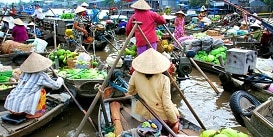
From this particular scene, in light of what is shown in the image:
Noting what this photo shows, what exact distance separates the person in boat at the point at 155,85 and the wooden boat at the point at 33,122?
1.86m

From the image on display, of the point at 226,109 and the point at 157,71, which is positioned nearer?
the point at 157,71

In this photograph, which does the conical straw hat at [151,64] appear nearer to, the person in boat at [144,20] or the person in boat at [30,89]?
the person in boat at [30,89]

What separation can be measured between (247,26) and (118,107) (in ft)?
39.7

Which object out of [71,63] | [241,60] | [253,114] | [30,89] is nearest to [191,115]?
[241,60]

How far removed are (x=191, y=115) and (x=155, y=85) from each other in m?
2.74

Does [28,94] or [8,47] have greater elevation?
[8,47]

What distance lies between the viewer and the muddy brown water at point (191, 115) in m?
5.52

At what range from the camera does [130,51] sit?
683 cm

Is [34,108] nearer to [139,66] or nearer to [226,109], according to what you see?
[139,66]

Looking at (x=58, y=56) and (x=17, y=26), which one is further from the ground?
(x=17, y=26)

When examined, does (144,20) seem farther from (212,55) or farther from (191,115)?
(212,55)

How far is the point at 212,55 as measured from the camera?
32.5 ft

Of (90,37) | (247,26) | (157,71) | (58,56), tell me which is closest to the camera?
(157,71)

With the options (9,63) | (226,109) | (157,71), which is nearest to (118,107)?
(157,71)
